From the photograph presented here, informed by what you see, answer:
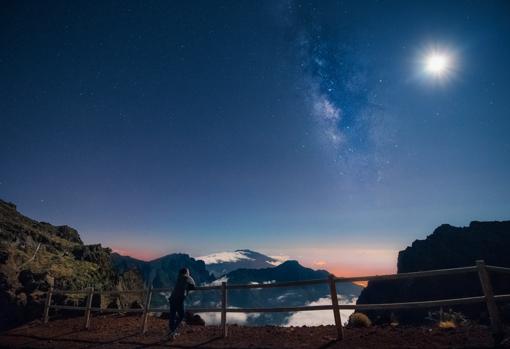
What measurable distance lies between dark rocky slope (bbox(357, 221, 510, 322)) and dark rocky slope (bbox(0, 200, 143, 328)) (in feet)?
330

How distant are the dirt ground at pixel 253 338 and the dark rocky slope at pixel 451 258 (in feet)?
362

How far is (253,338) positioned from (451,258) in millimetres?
148755

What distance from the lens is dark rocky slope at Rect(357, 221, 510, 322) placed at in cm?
11512

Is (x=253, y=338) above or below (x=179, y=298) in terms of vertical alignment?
below

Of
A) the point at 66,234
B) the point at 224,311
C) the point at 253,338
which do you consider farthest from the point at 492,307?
the point at 66,234

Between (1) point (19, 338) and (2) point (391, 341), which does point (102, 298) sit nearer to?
(1) point (19, 338)

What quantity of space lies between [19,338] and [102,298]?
26.9ft

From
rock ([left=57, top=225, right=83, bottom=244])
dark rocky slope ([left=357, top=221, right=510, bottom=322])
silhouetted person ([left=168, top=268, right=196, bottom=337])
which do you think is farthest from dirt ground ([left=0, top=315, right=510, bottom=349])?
dark rocky slope ([left=357, top=221, right=510, bottom=322])

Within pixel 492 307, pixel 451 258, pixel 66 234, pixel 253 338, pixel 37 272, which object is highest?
pixel 66 234

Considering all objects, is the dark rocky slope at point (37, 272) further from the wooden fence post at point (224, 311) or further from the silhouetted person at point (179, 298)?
the wooden fence post at point (224, 311)

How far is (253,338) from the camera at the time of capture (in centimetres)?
907

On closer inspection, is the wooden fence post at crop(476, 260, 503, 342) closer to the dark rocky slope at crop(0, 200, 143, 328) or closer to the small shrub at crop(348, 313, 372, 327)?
the small shrub at crop(348, 313, 372, 327)

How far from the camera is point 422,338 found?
24.3 ft

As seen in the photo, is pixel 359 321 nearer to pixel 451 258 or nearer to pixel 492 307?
pixel 492 307
